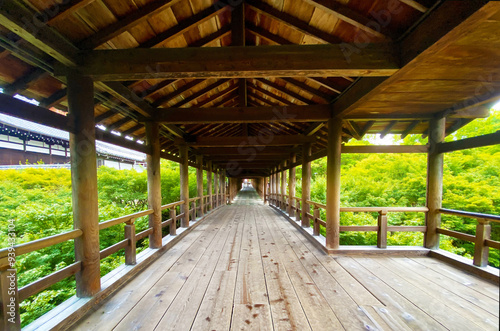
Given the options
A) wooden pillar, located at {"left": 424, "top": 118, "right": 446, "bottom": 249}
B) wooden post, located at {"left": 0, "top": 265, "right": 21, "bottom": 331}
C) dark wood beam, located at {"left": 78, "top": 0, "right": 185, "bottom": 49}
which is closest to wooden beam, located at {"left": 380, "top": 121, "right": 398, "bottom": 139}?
wooden pillar, located at {"left": 424, "top": 118, "right": 446, "bottom": 249}

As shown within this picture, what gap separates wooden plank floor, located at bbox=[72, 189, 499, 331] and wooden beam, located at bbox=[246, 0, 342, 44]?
3.02 meters

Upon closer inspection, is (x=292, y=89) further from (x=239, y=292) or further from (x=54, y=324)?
(x=54, y=324)

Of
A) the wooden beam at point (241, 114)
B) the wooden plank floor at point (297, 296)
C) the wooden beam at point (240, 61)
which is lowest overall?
the wooden plank floor at point (297, 296)

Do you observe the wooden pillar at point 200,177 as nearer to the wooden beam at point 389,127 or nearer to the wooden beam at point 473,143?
the wooden beam at point 389,127

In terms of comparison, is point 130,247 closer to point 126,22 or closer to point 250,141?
point 126,22

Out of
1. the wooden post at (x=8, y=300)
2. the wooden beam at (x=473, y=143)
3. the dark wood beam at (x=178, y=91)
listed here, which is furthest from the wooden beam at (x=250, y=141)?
the wooden post at (x=8, y=300)

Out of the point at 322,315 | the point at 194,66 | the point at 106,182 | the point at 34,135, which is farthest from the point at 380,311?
the point at 34,135

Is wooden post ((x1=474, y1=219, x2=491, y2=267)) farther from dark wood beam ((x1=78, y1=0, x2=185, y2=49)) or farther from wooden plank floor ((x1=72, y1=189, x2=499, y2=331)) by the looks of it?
dark wood beam ((x1=78, y1=0, x2=185, y2=49))

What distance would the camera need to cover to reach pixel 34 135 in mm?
11680

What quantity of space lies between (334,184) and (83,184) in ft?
12.8

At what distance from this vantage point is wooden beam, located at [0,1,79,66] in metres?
1.46

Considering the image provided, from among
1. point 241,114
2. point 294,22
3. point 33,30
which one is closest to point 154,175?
point 241,114

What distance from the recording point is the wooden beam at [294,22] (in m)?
2.20

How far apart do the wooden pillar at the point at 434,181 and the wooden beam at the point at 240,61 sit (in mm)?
2511
